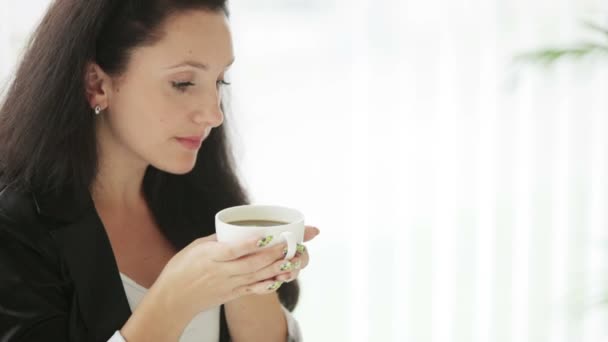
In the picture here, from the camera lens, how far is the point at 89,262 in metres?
1.21

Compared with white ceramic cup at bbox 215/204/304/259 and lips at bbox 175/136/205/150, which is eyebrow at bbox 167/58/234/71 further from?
white ceramic cup at bbox 215/204/304/259

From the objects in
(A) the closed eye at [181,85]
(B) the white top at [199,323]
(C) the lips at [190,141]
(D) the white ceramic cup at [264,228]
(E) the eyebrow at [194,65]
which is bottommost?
(B) the white top at [199,323]

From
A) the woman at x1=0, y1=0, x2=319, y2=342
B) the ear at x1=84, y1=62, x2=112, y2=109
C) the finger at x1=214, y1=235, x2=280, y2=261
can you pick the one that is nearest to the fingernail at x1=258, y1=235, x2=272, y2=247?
the finger at x1=214, y1=235, x2=280, y2=261

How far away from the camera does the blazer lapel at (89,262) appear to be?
118 cm

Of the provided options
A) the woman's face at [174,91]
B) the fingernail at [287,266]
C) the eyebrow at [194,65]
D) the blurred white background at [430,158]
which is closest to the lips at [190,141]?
the woman's face at [174,91]

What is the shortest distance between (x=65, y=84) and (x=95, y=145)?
0.44 feet

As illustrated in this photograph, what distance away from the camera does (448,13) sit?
2156 mm

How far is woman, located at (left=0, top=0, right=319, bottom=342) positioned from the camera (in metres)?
1.11

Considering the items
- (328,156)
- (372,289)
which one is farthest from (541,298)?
(328,156)

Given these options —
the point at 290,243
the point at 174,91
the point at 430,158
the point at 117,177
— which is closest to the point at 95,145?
the point at 117,177

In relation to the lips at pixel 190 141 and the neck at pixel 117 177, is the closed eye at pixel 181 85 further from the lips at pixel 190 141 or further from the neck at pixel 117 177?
the neck at pixel 117 177

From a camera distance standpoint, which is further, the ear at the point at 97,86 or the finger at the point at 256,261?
the ear at the point at 97,86

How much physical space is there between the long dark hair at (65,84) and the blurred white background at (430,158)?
0.89 metres

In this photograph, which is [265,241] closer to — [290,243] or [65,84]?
[290,243]
